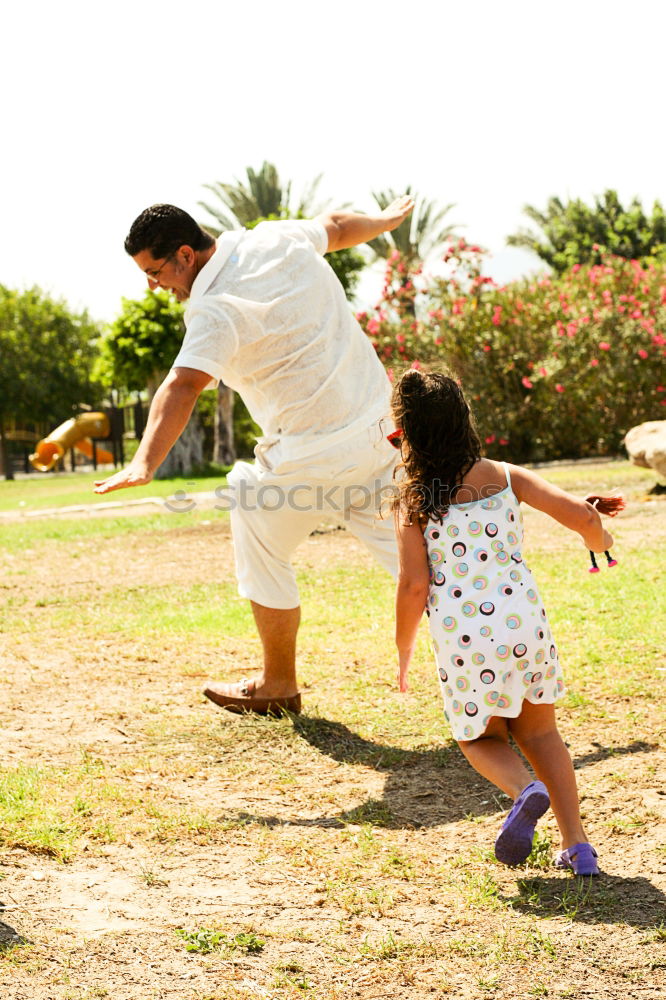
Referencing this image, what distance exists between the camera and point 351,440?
4.12m

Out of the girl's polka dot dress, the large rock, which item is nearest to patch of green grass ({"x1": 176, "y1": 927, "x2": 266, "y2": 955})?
the girl's polka dot dress

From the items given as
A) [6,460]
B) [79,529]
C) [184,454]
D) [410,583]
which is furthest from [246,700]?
[6,460]

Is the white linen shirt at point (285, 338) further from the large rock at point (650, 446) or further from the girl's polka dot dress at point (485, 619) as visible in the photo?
the large rock at point (650, 446)

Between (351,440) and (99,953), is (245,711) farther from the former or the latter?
(99,953)

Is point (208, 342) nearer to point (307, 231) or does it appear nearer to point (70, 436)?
point (307, 231)

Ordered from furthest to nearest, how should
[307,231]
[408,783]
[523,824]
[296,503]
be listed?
[307,231], [296,503], [408,783], [523,824]

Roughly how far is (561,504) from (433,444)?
15.1 inches

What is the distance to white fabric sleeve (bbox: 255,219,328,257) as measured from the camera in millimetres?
4246

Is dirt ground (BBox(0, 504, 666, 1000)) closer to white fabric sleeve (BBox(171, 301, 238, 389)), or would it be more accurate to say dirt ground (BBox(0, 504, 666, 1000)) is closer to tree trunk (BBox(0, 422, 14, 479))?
white fabric sleeve (BBox(171, 301, 238, 389))

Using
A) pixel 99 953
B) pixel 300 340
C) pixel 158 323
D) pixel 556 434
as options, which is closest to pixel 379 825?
pixel 99 953

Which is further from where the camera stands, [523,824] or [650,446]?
[650,446]

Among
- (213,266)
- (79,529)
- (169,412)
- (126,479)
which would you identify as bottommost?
(79,529)

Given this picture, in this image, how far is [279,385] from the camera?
13.4 ft

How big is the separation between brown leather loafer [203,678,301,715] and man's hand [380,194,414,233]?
1979 mm
